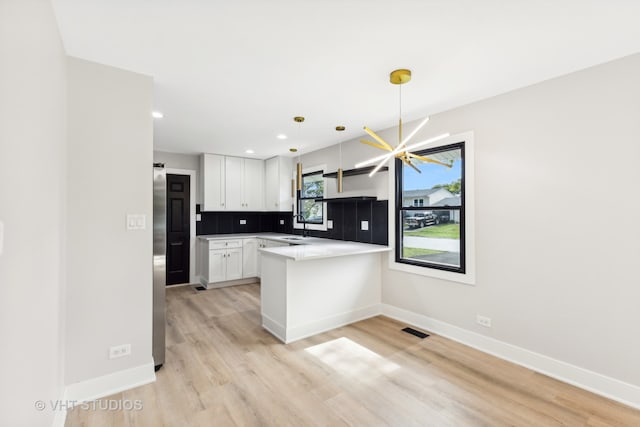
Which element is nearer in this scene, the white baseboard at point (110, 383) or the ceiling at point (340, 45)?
the ceiling at point (340, 45)

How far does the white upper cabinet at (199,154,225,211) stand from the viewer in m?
5.39

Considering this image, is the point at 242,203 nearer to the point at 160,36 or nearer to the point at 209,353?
the point at 209,353

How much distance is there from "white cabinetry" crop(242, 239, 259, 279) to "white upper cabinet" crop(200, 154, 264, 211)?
0.71 metres

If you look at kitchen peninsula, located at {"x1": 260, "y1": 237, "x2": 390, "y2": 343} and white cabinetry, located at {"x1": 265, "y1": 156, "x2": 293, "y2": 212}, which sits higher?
white cabinetry, located at {"x1": 265, "y1": 156, "x2": 293, "y2": 212}

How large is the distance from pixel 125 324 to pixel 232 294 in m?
2.70

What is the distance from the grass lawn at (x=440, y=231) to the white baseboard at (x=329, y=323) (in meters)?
1.13

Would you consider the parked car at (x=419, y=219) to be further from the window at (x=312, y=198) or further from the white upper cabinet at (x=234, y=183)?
the white upper cabinet at (x=234, y=183)

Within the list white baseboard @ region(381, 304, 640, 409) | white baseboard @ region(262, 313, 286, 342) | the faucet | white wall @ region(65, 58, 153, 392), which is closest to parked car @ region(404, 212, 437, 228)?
white baseboard @ region(381, 304, 640, 409)

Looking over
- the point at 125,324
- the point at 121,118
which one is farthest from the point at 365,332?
the point at 121,118

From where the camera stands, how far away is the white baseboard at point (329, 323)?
3.16 meters

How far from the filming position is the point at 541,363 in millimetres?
2533

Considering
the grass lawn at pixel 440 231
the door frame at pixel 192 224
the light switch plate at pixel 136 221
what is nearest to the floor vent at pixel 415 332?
the grass lawn at pixel 440 231

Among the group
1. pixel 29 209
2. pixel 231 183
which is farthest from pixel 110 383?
pixel 231 183

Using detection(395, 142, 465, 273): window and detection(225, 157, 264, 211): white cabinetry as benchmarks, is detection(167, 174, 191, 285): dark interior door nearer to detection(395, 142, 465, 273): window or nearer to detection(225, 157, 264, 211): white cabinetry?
detection(225, 157, 264, 211): white cabinetry
